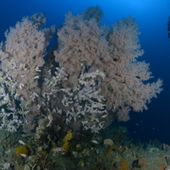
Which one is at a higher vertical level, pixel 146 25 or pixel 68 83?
pixel 146 25

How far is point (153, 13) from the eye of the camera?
74062 mm

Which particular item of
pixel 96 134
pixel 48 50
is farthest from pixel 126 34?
pixel 96 134

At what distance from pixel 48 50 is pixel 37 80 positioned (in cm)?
82

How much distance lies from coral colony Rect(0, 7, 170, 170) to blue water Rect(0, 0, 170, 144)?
0.98 m

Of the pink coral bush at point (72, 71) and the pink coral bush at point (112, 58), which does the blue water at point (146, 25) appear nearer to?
the pink coral bush at point (112, 58)

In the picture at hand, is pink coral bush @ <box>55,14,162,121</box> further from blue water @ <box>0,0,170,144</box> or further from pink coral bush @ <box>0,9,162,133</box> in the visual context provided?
blue water @ <box>0,0,170,144</box>

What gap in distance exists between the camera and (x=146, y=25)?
70.9 m

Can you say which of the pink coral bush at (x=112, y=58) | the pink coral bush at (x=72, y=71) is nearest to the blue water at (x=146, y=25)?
the pink coral bush at (x=112, y=58)

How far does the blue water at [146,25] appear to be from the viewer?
22.1 meters

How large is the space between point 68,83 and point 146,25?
65.2 meters

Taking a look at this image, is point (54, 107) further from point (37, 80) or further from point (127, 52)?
point (127, 52)

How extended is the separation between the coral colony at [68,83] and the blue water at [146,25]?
98 centimetres

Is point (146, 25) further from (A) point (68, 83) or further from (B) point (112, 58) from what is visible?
(A) point (68, 83)

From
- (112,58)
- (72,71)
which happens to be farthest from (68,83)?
(112,58)
